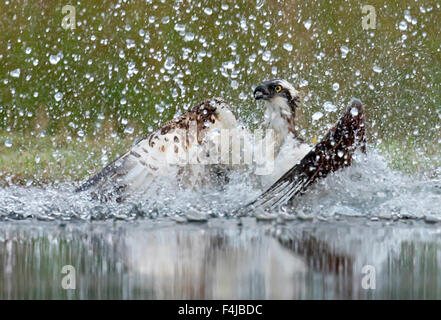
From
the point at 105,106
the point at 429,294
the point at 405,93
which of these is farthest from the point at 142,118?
the point at 429,294

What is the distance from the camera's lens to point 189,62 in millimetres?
12344

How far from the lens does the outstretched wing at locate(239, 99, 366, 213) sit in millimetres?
5414

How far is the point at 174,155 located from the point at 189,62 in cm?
640

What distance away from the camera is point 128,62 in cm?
1326

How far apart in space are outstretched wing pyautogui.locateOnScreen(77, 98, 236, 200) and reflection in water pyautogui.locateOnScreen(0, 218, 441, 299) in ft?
2.86

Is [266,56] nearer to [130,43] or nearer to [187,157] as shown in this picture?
[130,43]

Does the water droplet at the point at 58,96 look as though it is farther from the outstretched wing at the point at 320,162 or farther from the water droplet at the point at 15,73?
the outstretched wing at the point at 320,162

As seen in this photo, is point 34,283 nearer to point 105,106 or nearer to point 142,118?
point 142,118

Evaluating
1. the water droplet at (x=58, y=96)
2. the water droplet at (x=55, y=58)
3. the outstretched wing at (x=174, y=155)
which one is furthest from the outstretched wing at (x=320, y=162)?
the water droplet at (x=58, y=96)

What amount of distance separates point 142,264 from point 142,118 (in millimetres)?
8720

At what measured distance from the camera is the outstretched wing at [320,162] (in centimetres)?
541

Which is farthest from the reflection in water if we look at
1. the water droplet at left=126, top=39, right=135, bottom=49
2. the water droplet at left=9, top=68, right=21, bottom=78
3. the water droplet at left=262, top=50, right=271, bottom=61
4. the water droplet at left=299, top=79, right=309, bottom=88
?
the water droplet at left=9, top=68, right=21, bottom=78

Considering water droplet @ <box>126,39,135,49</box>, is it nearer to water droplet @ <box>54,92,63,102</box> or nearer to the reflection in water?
water droplet @ <box>54,92,63,102</box>

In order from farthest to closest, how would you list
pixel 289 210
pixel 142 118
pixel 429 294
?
pixel 142 118, pixel 289 210, pixel 429 294
